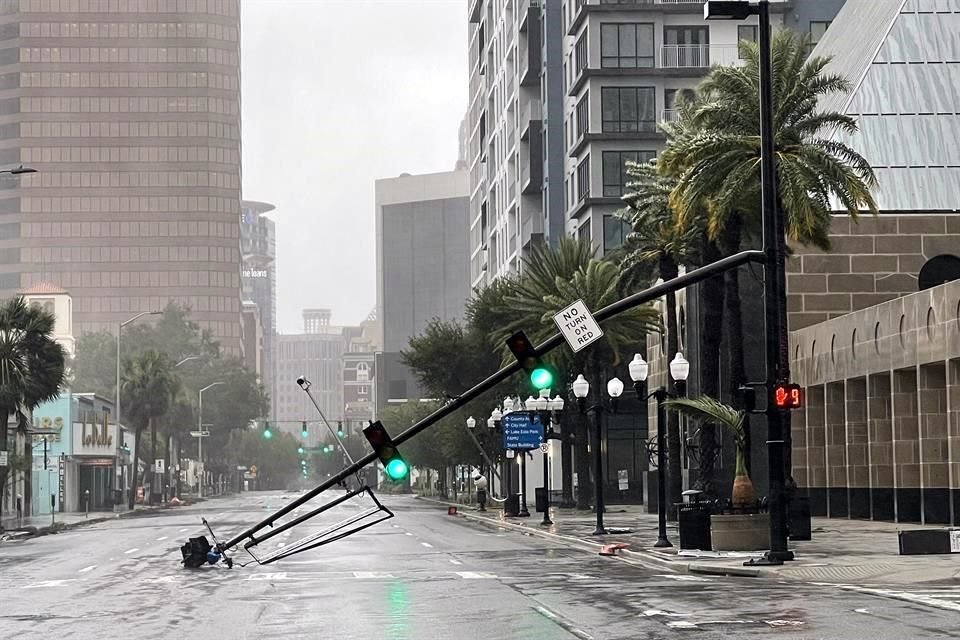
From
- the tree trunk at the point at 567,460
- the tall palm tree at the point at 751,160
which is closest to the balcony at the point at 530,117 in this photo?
the tree trunk at the point at 567,460

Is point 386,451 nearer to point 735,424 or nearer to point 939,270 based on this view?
point 735,424

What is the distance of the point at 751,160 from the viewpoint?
43469 mm

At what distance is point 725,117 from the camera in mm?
45938

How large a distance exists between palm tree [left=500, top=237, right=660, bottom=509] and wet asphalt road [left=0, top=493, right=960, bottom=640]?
2476 cm

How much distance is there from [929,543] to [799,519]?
25.9ft

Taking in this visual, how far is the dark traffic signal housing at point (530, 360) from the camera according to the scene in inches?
728

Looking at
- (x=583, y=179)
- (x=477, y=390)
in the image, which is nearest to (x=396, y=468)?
(x=477, y=390)

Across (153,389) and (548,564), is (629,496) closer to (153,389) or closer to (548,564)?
(153,389)

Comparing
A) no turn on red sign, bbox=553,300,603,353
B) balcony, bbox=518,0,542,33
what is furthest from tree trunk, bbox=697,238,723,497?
balcony, bbox=518,0,542,33

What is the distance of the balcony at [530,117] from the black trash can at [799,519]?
74.5 m

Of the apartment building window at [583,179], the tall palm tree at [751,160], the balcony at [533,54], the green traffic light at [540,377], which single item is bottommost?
the green traffic light at [540,377]

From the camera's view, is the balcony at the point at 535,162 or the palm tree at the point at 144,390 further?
the palm tree at the point at 144,390

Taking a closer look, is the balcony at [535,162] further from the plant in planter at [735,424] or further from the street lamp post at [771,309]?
the street lamp post at [771,309]

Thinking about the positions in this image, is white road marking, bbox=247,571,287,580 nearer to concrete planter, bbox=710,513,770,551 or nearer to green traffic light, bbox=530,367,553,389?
concrete planter, bbox=710,513,770,551
